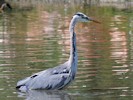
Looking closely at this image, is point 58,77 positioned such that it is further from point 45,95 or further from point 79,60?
point 79,60

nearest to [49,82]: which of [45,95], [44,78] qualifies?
[44,78]

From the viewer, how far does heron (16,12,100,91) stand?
12977mm

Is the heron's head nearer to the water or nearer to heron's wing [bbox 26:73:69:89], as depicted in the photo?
heron's wing [bbox 26:73:69:89]

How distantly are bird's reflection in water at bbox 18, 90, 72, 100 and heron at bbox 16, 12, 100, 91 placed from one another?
0.30 ft

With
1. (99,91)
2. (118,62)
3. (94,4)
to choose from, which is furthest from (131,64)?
(94,4)

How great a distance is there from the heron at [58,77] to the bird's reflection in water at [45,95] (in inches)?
3.7

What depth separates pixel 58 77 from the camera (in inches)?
516

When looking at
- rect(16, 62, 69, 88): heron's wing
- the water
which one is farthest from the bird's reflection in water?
rect(16, 62, 69, 88): heron's wing

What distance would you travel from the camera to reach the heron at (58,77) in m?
13.0

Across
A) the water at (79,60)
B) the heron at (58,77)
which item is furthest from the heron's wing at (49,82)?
the water at (79,60)

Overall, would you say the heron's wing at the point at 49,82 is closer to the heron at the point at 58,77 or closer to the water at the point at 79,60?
the heron at the point at 58,77

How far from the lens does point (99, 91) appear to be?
1302 cm

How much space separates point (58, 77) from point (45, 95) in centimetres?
45

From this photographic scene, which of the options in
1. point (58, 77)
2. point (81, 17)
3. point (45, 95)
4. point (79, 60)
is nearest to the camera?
point (45, 95)
